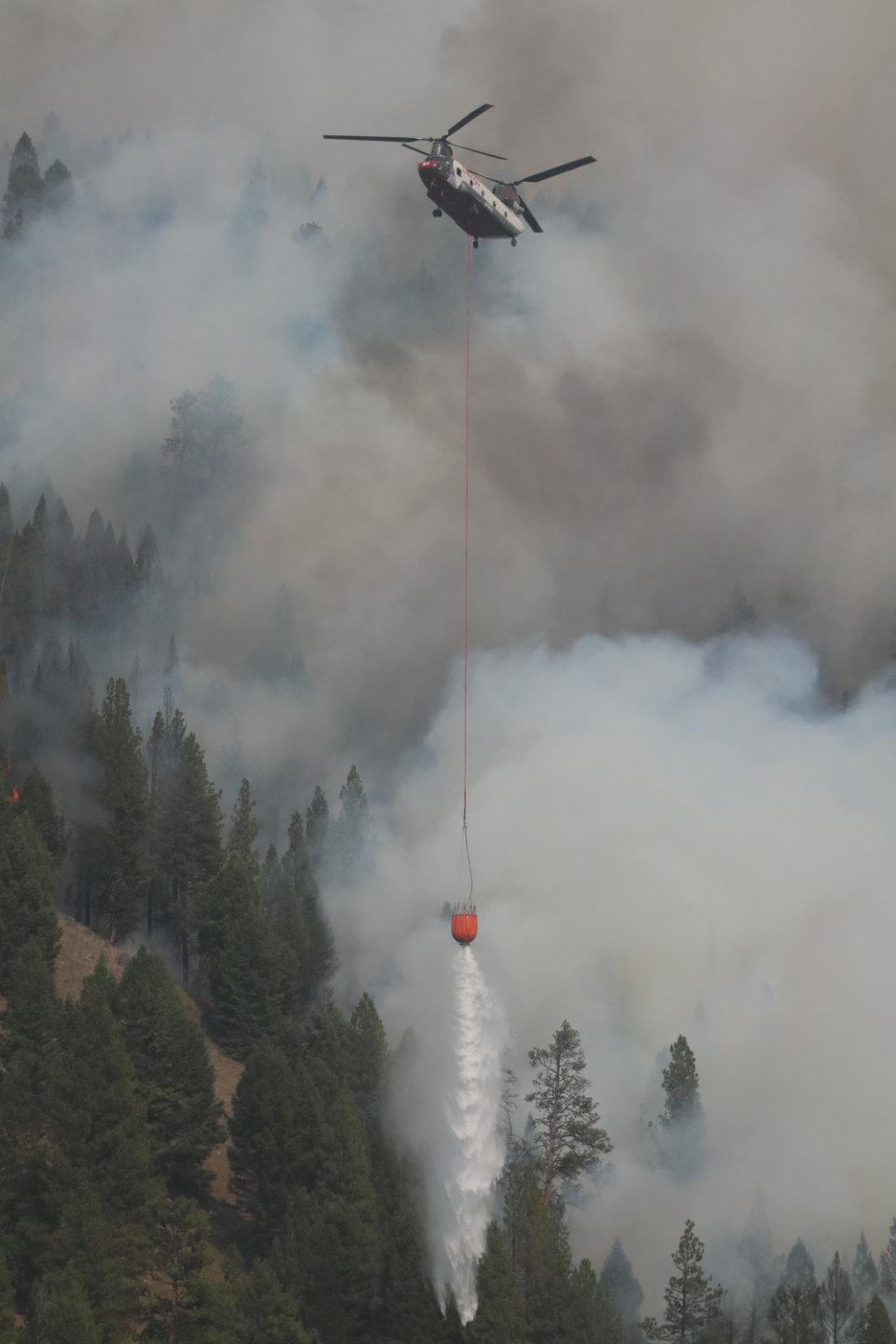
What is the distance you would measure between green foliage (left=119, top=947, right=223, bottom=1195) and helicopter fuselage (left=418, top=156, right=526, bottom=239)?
192 feet

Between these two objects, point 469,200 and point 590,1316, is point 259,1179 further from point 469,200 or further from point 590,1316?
point 469,200

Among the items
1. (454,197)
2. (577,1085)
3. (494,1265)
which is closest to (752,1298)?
(577,1085)

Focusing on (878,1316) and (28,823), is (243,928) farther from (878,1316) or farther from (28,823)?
(878,1316)

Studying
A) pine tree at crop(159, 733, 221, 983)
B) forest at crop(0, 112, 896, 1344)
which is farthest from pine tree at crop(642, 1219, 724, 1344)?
pine tree at crop(159, 733, 221, 983)

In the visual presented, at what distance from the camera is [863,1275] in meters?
158

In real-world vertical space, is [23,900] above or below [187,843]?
below

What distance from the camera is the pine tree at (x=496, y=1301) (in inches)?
4464

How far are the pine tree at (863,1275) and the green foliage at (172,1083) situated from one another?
192ft

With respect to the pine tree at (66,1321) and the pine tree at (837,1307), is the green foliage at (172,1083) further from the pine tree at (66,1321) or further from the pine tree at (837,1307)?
the pine tree at (837,1307)

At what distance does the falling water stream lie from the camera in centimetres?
11575

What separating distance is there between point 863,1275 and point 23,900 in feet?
256

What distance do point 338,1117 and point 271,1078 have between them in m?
7.01

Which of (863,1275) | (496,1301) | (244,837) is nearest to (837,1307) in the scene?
(863,1275)

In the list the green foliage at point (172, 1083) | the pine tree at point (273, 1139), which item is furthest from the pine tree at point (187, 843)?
the pine tree at point (273, 1139)
